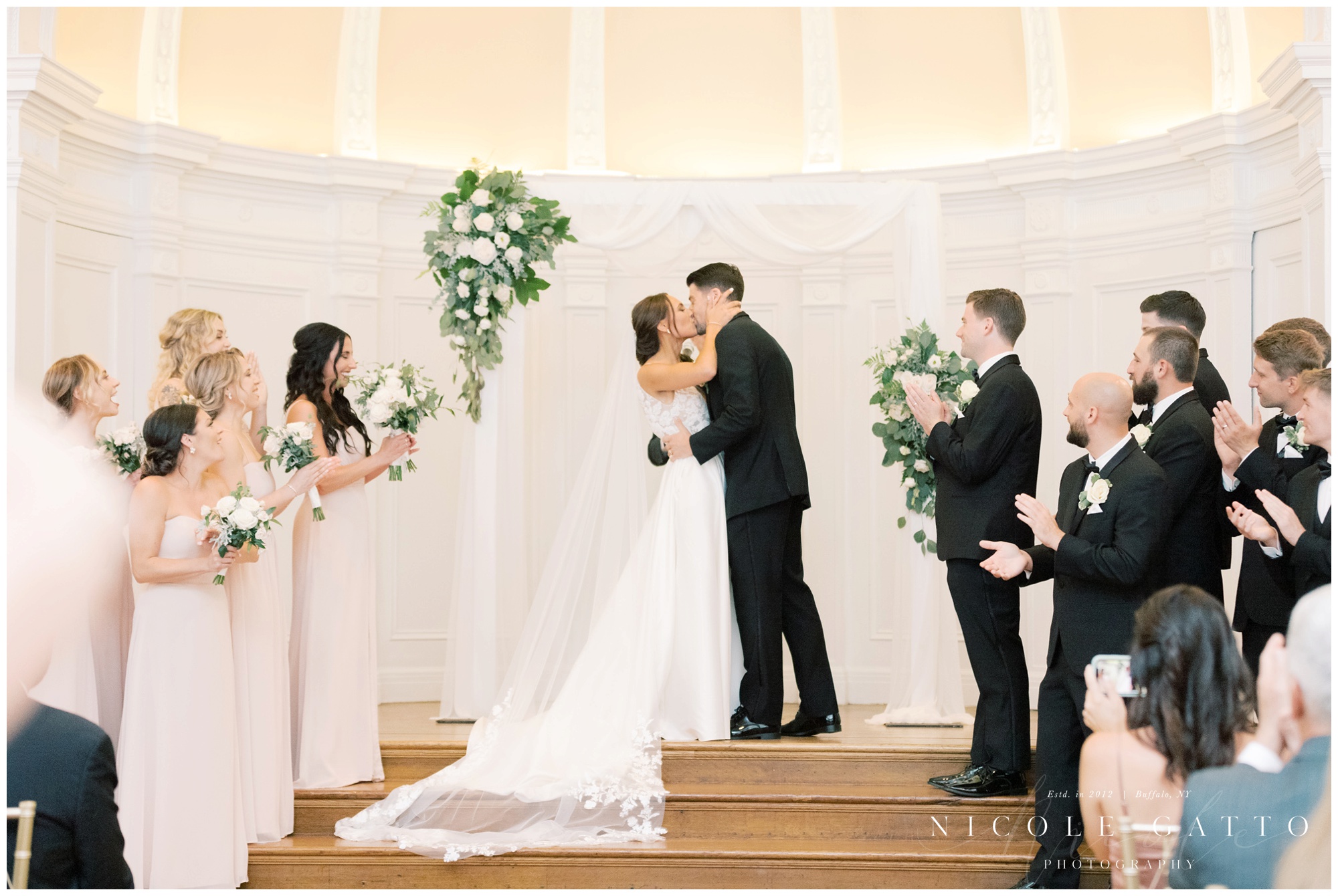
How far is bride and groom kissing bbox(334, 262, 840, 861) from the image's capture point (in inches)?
211

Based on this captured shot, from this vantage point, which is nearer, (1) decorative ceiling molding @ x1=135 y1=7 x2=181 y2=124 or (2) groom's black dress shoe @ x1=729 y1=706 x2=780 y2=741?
(2) groom's black dress shoe @ x1=729 y1=706 x2=780 y2=741

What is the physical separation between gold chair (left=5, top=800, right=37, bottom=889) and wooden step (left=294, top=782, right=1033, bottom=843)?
10.7 ft

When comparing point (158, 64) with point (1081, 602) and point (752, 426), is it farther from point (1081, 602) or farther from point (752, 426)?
point (1081, 602)

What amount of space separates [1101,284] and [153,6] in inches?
251

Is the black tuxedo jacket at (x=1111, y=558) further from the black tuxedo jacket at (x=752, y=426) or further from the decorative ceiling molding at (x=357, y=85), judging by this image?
the decorative ceiling molding at (x=357, y=85)

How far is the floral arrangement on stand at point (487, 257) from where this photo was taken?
6336 mm

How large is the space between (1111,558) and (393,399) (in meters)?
3.24

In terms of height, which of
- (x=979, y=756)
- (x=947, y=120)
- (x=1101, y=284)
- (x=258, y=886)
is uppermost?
(x=947, y=120)

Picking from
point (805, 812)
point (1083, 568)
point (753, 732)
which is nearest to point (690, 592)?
point (753, 732)

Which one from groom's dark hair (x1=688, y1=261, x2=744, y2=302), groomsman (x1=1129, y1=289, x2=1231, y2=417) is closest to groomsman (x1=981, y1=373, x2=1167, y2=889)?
groomsman (x1=1129, y1=289, x2=1231, y2=417)

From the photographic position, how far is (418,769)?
5621mm

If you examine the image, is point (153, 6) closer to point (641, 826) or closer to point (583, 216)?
point (583, 216)

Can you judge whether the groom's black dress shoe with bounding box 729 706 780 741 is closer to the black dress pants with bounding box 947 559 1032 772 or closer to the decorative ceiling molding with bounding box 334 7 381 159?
the black dress pants with bounding box 947 559 1032 772

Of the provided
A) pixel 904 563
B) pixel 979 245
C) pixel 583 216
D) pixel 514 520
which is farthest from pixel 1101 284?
pixel 514 520
